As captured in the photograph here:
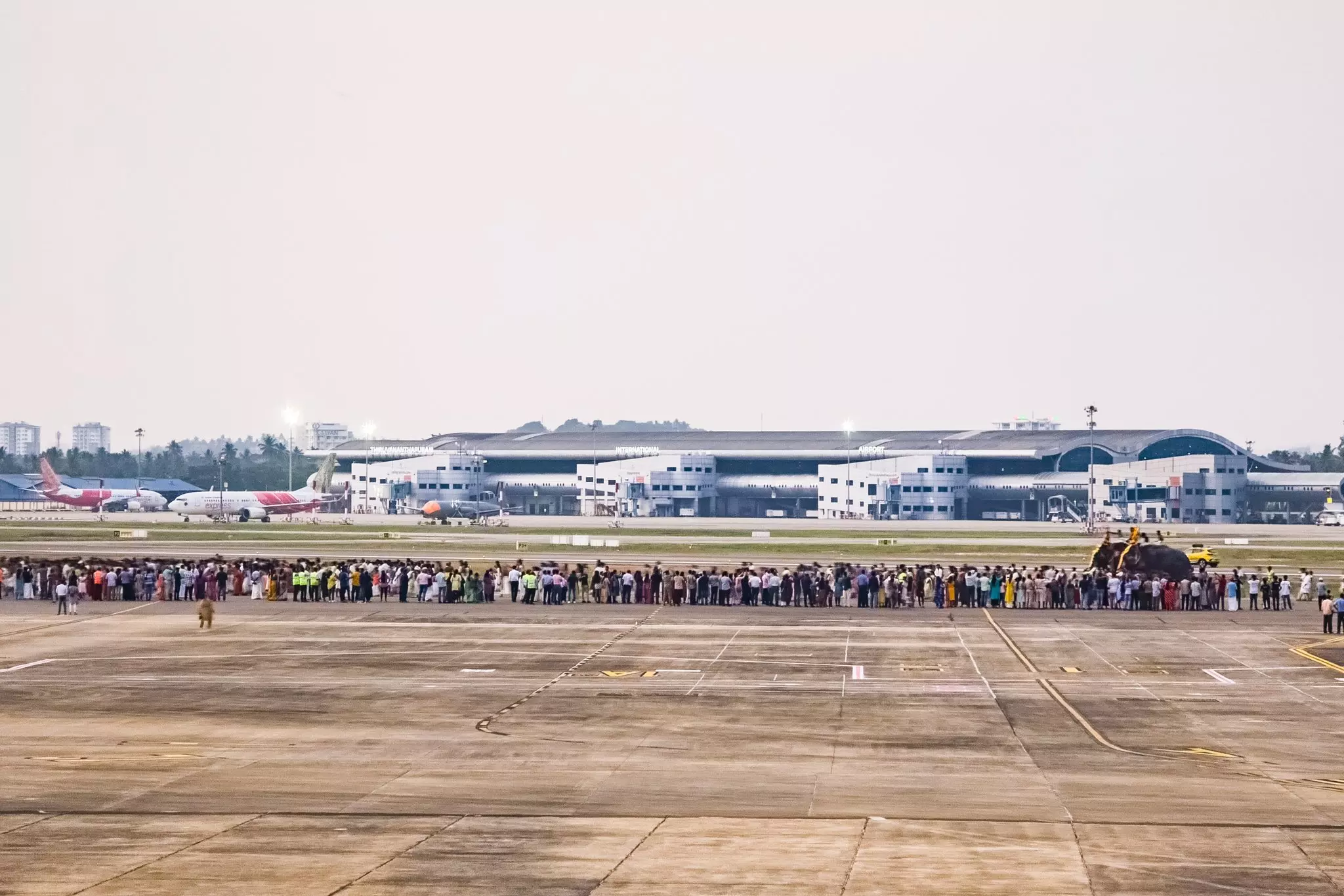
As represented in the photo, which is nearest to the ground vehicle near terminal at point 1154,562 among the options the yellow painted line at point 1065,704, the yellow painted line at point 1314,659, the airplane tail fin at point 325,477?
the yellow painted line at point 1065,704

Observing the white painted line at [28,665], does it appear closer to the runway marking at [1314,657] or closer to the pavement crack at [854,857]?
the pavement crack at [854,857]

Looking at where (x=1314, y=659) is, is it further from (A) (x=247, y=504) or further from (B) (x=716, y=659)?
(A) (x=247, y=504)

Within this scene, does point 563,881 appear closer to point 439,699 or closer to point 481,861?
point 481,861

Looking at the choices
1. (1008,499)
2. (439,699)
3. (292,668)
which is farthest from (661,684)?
(1008,499)

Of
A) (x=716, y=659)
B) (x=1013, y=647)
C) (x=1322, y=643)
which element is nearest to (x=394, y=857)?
(x=716, y=659)

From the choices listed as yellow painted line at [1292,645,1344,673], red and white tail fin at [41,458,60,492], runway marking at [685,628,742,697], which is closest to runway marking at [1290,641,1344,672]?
yellow painted line at [1292,645,1344,673]
